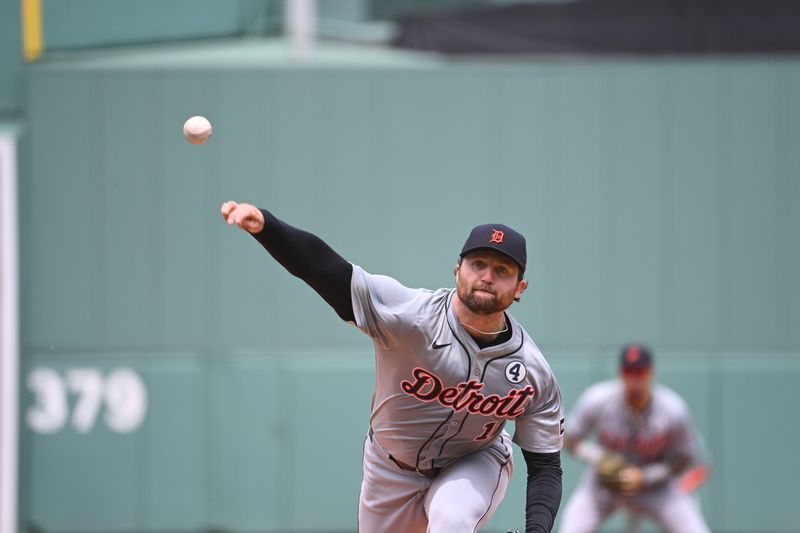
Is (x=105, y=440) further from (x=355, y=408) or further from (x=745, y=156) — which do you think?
(x=745, y=156)

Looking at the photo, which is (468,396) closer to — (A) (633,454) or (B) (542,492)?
(B) (542,492)

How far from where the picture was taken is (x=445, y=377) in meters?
4.55

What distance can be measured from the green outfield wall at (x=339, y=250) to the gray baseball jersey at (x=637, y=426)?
36.0 inches

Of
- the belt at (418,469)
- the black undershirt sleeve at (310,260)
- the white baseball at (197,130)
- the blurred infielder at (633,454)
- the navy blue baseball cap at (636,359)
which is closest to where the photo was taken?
the black undershirt sleeve at (310,260)

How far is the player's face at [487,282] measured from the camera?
4344mm

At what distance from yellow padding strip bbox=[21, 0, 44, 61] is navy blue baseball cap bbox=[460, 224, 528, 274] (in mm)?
5189

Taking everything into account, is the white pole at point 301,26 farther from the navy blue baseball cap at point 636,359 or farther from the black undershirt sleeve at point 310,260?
the black undershirt sleeve at point 310,260

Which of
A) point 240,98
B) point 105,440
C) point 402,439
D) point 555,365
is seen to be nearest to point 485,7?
point 240,98

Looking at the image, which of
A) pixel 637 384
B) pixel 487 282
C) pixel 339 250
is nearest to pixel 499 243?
pixel 487 282

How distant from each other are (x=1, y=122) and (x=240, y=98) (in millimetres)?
1700

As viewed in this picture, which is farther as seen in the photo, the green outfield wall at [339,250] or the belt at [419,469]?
the green outfield wall at [339,250]

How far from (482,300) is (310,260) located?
2.12 feet

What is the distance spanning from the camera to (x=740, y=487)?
855 centimetres

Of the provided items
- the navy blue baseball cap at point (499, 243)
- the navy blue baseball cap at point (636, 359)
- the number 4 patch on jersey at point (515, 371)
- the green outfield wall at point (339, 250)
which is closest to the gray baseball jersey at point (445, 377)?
the number 4 patch on jersey at point (515, 371)
